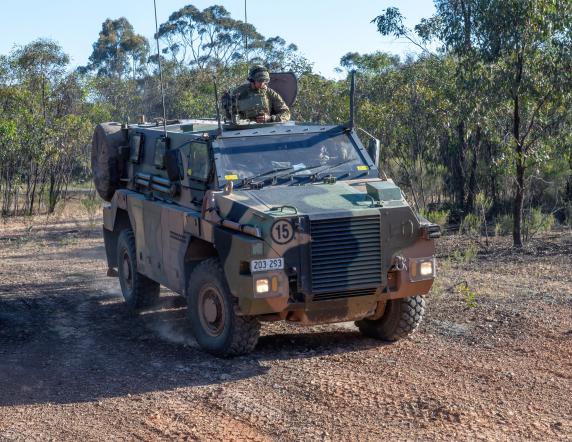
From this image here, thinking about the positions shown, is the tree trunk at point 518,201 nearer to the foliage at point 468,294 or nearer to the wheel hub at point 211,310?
the foliage at point 468,294

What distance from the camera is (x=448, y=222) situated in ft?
65.8

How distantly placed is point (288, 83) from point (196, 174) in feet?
8.85

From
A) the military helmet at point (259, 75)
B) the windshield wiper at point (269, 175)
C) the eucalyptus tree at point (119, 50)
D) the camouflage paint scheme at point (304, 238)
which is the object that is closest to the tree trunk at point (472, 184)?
the military helmet at point (259, 75)

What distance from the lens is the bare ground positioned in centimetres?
606

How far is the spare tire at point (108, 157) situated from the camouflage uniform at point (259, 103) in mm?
1848

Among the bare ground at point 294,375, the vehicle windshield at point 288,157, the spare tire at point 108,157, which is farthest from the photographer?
the spare tire at point 108,157

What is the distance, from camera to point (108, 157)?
10.8 m

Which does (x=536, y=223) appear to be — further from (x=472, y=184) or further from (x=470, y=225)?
(x=472, y=184)

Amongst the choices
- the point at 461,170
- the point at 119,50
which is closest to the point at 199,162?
the point at 461,170

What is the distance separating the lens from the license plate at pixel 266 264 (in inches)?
283

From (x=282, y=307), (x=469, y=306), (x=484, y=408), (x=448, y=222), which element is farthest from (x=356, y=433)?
(x=448, y=222)

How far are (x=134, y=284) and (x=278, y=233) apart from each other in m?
3.56

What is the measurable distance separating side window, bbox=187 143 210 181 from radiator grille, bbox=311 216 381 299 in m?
1.58

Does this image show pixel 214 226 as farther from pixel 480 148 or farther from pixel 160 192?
pixel 480 148
